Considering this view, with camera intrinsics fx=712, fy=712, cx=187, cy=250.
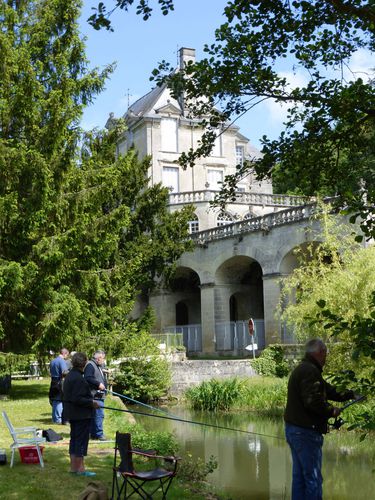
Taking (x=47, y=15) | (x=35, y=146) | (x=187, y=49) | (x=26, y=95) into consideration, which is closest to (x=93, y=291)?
(x=35, y=146)

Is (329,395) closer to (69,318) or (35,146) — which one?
(69,318)

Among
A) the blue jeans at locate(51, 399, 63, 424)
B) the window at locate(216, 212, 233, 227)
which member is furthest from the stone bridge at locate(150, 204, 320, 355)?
the blue jeans at locate(51, 399, 63, 424)

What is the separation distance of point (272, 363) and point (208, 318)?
10891 millimetres

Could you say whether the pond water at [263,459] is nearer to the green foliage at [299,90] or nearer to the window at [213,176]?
the green foliage at [299,90]

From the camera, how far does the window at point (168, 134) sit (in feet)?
144

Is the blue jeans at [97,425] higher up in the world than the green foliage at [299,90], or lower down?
lower down

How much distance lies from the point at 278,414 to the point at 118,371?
5.50 metres

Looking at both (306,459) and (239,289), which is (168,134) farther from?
(306,459)

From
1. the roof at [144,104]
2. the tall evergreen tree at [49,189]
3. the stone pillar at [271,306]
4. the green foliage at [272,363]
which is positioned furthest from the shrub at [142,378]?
the roof at [144,104]

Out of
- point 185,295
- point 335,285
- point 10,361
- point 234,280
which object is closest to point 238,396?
point 335,285

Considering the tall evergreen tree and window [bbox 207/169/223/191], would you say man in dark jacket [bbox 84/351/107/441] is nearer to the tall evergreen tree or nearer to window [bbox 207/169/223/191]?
the tall evergreen tree

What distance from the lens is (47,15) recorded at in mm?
18250

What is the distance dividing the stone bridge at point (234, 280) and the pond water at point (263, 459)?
1265 centimetres

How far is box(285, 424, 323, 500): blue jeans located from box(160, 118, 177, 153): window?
3848 centimetres
